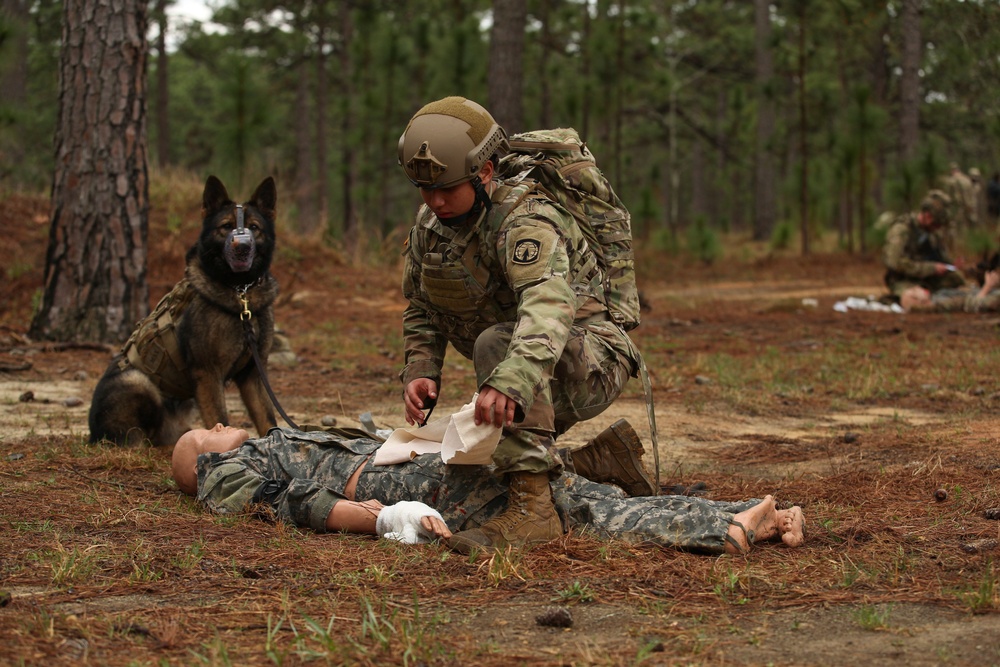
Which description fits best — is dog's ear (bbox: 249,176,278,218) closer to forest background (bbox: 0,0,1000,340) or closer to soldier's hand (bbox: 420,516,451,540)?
soldier's hand (bbox: 420,516,451,540)

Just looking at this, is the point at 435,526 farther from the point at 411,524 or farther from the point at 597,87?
the point at 597,87

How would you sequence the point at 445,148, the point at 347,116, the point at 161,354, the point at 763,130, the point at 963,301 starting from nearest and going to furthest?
the point at 445,148 < the point at 161,354 < the point at 963,301 < the point at 347,116 < the point at 763,130

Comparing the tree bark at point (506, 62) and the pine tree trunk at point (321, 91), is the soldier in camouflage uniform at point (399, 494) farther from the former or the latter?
the pine tree trunk at point (321, 91)

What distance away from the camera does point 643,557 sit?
3.67 meters

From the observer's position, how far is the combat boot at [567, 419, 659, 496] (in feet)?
14.9

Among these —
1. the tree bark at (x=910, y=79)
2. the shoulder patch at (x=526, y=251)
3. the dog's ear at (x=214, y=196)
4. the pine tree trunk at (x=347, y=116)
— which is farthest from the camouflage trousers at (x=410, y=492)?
the tree bark at (x=910, y=79)

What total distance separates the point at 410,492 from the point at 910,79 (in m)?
20.7

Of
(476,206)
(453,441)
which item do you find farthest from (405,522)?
(476,206)

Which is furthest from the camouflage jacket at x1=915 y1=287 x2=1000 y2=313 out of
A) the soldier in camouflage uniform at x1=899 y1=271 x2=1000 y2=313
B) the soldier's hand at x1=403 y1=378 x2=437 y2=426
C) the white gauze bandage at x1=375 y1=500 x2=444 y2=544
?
the white gauze bandage at x1=375 y1=500 x2=444 y2=544

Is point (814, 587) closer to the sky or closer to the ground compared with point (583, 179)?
closer to the ground

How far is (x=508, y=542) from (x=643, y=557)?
18.5 inches

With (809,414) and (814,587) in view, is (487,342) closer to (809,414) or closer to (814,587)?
(814,587)

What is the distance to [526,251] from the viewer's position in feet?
12.7

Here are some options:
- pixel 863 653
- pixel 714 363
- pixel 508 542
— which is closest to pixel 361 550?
pixel 508 542
